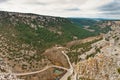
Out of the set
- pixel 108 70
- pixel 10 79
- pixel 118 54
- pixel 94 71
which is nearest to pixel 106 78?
pixel 108 70

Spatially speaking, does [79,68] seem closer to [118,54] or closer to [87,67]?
[87,67]

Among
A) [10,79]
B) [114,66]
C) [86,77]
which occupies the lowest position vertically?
[86,77]

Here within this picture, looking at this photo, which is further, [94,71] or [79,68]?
[79,68]

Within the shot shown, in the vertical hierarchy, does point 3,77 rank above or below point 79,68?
above

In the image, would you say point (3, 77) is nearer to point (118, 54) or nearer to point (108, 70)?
point (108, 70)

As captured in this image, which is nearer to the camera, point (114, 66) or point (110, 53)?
point (114, 66)

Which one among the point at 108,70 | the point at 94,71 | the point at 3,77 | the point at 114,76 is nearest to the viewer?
the point at 3,77

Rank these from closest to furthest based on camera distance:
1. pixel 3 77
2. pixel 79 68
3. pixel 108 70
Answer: pixel 3 77 < pixel 108 70 < pixel 79 68

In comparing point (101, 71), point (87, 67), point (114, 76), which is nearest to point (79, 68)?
point (87, 67)

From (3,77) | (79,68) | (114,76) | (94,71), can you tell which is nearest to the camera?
(3,77)
